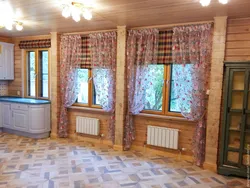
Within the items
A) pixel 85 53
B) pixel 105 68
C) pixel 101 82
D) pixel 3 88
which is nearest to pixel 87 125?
pixel 101 82

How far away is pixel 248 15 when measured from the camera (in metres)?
3.01

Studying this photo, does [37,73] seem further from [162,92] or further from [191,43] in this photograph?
[191,43]

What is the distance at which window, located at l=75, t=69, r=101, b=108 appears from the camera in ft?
15.1

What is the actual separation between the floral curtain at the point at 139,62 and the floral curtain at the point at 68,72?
4.17 feet

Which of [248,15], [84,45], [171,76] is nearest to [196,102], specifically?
[171,76]

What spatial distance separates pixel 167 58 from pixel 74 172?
7.87 ft

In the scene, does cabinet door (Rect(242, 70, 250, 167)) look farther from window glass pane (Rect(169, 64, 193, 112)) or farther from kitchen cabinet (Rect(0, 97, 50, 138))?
kitchen cabinet (Rect(0, 97, 50, 138))

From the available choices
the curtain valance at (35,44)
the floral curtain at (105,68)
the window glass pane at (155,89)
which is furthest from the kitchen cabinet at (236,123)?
the curtain valance at (35,44)

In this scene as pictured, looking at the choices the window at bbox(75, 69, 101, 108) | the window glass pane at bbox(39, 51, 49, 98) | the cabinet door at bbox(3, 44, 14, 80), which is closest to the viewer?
the window at bbox(75, 69, 101, 108)

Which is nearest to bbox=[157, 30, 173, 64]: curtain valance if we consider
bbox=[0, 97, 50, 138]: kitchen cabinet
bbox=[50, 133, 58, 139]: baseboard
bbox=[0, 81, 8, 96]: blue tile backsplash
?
bbox=[0, 97, 50, 138]: kitchen cabinet

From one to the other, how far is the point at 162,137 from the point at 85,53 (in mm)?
2336

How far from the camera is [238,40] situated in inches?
125

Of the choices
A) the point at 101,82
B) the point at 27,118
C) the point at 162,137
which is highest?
the point at 101,82

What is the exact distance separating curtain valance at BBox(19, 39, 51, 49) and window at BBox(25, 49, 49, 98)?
126 millimetres
